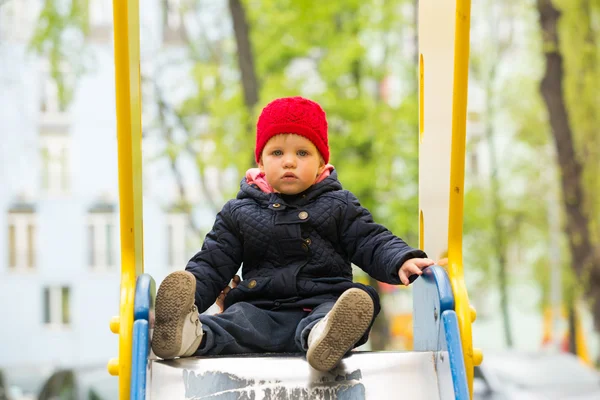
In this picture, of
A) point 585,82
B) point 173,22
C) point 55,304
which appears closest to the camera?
point 585,82

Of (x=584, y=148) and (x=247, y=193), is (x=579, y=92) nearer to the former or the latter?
(x=584, y=148)

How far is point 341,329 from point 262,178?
2.42ft

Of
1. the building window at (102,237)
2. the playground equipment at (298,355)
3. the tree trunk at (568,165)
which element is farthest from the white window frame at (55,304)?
the playground equipment at (298,355)

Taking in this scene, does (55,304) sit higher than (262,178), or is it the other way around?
(262,178)

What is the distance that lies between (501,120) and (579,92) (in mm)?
5717

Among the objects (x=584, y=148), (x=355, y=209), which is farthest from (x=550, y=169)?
(x=355, y=209)

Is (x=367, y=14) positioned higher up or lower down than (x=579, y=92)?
higher up

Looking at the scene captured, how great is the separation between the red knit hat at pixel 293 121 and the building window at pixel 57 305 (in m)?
18.2

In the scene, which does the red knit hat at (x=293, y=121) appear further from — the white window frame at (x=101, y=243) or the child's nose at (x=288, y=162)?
the white window frame at (x=101, y=243)

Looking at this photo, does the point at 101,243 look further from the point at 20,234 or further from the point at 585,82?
the point at 585,82

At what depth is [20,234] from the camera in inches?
779

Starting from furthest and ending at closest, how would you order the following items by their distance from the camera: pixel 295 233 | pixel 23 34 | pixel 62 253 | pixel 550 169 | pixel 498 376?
1. pixel 62 253
2. pixel 550 169
3. pixel 23 34
4. pixel 498 376
5. pixel 295 233

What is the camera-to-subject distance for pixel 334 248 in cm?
260

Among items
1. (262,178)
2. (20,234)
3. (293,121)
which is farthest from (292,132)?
(20,234)
